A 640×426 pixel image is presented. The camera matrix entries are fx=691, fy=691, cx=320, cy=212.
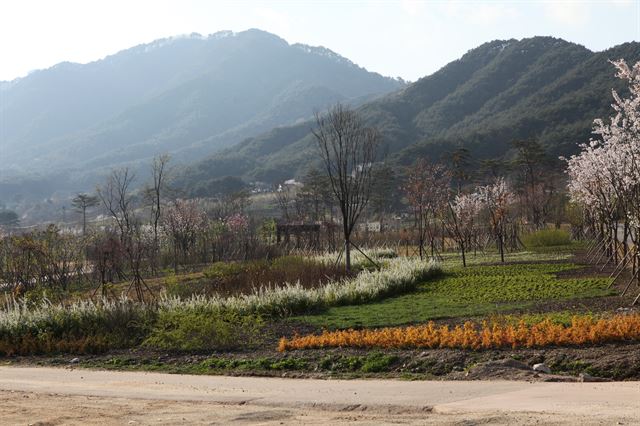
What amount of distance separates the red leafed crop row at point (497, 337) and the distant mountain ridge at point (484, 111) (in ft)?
227

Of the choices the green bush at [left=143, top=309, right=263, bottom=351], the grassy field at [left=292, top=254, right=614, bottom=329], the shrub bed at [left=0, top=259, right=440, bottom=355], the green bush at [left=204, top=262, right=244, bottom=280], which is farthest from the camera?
the green bush at [left=204, top=262, right=244, bottom=280]

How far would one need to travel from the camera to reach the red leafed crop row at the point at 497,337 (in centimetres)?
988

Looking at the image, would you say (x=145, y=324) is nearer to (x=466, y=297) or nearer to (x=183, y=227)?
(x=466, y=297)

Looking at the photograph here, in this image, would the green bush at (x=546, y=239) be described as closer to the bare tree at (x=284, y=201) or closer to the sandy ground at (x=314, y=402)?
the bare tree at (x=284, y=201)

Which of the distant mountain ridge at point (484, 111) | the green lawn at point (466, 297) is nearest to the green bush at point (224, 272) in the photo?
the green lawn at point (466, 297)

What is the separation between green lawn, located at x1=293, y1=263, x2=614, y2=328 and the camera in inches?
559

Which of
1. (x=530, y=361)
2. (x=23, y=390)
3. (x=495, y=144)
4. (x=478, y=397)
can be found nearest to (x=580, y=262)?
(x=530, y=361)

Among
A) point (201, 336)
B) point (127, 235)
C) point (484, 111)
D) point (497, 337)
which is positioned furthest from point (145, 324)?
point (484, 111)

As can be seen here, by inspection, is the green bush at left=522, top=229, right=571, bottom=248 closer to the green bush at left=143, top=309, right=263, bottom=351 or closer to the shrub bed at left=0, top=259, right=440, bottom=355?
the shrub bed at left=0, top=259, right=440, bottom=355

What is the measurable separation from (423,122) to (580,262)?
10494cm

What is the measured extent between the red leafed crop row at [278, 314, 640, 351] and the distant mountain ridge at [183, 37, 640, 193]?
69073 millimetres

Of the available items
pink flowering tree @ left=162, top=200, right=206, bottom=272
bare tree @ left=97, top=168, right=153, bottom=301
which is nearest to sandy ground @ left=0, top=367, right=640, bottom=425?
bare tree @ left=97, top=168, right=153, bottom=301

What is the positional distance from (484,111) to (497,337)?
114 meters

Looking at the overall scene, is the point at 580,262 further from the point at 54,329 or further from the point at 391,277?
the point at 54,329
